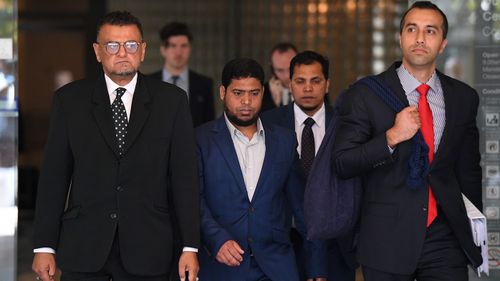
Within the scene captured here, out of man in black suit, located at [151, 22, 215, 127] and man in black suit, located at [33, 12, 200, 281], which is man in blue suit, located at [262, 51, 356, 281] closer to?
man in black suit, located at [33, 12, 200, 281]

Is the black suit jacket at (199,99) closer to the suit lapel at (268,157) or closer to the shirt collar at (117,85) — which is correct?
the suit lapel at (268,157)

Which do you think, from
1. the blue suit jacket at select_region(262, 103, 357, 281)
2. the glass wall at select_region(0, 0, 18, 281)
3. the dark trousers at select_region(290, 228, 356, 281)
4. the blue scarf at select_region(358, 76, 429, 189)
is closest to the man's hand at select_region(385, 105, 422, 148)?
the blue scarf at select_region(358, 76, 429, 189)

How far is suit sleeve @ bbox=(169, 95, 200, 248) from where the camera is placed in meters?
4.79

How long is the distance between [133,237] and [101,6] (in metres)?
7.92

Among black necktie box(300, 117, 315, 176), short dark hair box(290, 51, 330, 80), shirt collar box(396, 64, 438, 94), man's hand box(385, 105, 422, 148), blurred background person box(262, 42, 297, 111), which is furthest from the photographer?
blurred background person box(262, 42, 297, 111)

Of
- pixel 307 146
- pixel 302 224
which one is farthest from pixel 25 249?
pixel 302 224

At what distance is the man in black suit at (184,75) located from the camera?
8836mm

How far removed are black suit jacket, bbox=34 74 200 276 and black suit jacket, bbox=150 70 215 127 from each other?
411cm

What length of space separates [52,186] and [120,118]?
17.5 inches

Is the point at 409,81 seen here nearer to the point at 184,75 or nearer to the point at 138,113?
the point at 138,113

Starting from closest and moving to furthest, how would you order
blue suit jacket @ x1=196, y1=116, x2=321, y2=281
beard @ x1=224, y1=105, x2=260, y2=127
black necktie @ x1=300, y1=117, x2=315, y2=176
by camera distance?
blue suit jacket @ x1=196, y1=116, x2=321, y2=281 → beard @ x1=224, y1=105, x2=260, y2=127 → black necktie @ x1=300, y1=117, x2=315, y2=176

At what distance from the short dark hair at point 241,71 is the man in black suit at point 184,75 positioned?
10.7ft

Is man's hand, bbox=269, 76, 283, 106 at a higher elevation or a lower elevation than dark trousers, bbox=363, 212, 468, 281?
higher

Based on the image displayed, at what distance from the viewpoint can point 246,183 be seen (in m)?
5.41
